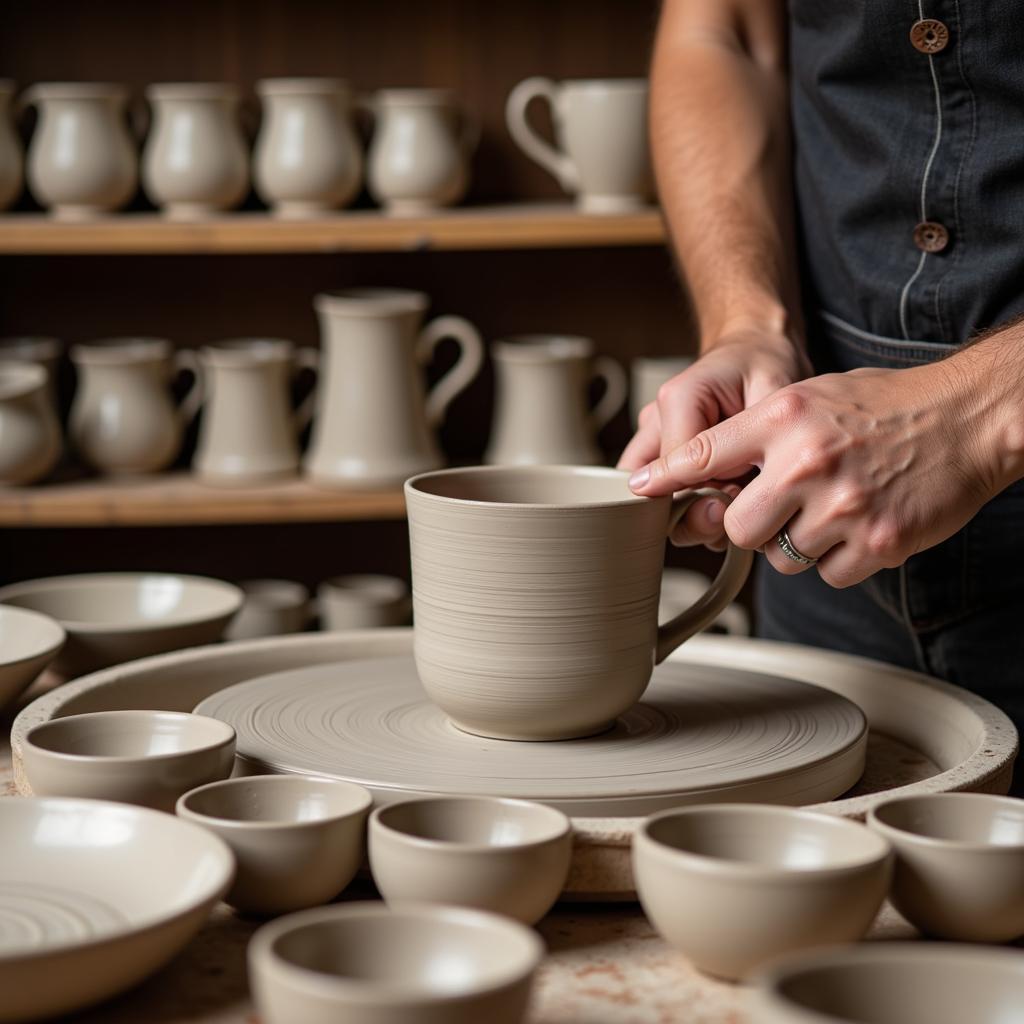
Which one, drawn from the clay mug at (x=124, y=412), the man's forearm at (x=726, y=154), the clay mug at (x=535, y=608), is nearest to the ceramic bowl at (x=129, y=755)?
the clay mug at (x=535, y=608)

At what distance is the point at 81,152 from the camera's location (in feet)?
6.02

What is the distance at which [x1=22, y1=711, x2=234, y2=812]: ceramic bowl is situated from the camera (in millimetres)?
617

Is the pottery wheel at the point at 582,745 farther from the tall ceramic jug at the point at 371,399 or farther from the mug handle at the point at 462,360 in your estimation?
the mug handle at the point at 462,360

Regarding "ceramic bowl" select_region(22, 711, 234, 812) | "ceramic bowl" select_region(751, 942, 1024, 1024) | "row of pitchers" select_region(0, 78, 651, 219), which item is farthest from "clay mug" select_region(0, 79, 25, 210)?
"ceramic bowl" select_region(751, 942, 1024, 1024)

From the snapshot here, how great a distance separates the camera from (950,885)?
542mm

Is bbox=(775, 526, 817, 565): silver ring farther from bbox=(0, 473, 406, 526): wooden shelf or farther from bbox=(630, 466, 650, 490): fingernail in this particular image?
bbox=(0, 473, 406, 526): wooden shelf

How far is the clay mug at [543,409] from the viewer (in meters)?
1.85

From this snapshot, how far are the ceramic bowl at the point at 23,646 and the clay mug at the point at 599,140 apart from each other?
1.09 m

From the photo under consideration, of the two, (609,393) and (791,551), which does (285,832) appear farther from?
(609,393)

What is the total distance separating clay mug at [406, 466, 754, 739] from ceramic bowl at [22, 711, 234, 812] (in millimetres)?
127

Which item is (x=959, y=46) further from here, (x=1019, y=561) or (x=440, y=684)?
(x=440, y=684)

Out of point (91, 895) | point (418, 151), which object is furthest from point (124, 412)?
point (91, 895)

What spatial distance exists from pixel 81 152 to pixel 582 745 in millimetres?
1378

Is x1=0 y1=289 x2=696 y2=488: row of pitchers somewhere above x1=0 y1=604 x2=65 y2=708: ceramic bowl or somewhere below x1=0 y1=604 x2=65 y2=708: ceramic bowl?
above
